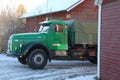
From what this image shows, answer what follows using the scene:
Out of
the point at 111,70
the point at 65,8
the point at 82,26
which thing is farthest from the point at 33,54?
the point at 65,8

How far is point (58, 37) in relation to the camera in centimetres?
1934

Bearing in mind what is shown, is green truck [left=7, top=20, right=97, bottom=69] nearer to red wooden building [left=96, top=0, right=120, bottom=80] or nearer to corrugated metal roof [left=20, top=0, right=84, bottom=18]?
red wooden building [left=96, top=0, right=120, bottom=80]

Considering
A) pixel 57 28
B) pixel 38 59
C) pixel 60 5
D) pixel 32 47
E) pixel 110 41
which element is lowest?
pixel 38 59

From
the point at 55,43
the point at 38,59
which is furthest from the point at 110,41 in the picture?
the point at 55,43

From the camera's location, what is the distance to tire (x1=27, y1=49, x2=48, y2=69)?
18.4 m

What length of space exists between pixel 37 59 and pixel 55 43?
139 centimetres

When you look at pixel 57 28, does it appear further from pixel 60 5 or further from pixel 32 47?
pixel 60 5

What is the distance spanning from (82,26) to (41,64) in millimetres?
3244

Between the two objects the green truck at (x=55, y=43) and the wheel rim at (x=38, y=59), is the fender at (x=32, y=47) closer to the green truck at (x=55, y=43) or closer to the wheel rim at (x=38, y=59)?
the green truck at (x=55, y=43)

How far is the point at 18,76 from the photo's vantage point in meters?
16.0

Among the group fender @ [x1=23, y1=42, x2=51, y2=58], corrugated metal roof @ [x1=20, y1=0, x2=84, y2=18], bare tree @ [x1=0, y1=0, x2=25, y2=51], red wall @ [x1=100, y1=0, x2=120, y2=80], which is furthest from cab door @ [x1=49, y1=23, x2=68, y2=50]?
bare tree @ [x1=0, y1=0, x2=25, y2=51]

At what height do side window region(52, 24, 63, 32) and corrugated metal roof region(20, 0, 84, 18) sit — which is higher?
corrugated metal roof region(20, 0, 84, 18)

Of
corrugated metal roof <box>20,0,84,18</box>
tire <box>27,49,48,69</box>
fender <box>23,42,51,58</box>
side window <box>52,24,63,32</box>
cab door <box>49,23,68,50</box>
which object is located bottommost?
tire <box>27,49,48,69</box>

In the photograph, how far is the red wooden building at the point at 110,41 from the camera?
1198 cm
